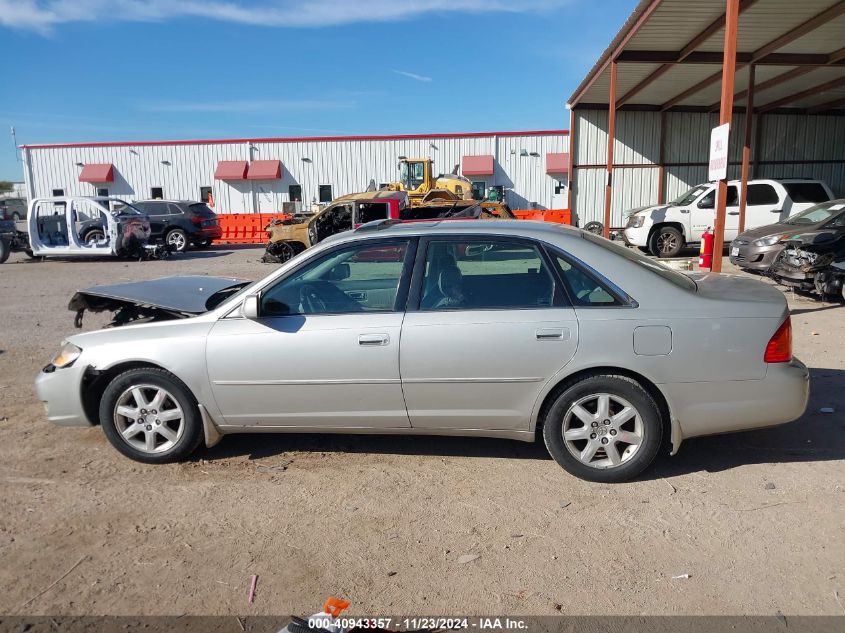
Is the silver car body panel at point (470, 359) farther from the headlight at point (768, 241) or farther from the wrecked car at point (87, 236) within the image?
the wrecked car at point (87, 236)

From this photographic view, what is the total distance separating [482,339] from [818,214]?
10.3 metres

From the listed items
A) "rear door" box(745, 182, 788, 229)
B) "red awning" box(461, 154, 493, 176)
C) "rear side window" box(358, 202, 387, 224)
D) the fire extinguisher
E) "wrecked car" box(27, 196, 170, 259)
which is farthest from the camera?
"red awning" box(461, 154, 493, 176)

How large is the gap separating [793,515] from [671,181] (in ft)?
75.3

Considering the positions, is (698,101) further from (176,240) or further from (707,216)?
(176,240)

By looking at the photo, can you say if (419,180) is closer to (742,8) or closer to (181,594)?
(742,8)

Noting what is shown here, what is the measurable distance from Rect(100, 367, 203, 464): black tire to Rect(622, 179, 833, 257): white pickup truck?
14.2 meters

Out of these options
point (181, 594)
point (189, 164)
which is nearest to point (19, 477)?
point (181, 594)

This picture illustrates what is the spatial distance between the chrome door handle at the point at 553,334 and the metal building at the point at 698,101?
1096 centimetres

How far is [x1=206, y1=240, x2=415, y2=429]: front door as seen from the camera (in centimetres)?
395

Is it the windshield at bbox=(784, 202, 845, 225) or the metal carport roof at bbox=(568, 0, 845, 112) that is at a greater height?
the metal carport roof at bbox=(568, 0, 845, 112)

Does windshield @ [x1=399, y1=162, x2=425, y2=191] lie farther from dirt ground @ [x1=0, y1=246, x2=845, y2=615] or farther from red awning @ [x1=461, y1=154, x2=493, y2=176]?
dirt ground @ [x1=0, y1=246, x2=845, y2=615]

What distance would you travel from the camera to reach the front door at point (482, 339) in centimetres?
382

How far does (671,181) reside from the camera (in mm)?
24469

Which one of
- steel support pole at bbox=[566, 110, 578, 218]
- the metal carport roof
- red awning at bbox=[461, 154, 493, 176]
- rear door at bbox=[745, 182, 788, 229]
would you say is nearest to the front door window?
the metal carport roof
